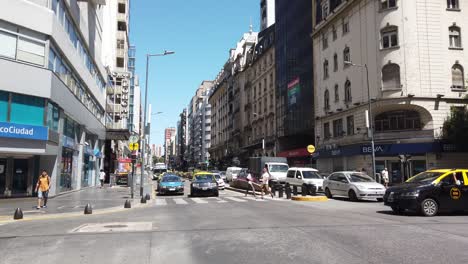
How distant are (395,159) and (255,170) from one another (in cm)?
1171

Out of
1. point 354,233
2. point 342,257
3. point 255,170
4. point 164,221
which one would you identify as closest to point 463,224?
point 354,233

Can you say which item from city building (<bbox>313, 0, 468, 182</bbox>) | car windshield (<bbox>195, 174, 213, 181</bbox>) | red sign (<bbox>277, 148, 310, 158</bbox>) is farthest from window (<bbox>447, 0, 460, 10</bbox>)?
car windshield (<bbox>195, 174, 213, 181</bbox>)

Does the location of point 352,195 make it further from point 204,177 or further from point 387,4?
point 387,4

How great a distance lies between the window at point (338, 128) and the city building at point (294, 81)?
536cm

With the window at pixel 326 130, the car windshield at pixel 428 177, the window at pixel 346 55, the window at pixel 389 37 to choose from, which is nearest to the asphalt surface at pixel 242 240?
the car windshield at pixel 428 177

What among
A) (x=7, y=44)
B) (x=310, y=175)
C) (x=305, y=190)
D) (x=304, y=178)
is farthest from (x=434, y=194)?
(x=7, y=44)

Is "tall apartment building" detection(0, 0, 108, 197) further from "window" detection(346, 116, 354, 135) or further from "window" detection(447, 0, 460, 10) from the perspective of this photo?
"window" detection(447, 0, 460, 10)

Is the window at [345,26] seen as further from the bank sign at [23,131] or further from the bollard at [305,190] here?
the bank sign at [23,131]

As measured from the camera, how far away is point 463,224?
11.5 m

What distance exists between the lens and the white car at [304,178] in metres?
26.0

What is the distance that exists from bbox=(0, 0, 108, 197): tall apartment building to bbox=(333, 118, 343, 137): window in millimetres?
23841

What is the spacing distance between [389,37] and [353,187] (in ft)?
57.0

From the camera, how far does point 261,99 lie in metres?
67.2

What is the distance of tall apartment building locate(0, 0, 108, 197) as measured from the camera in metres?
20.1
